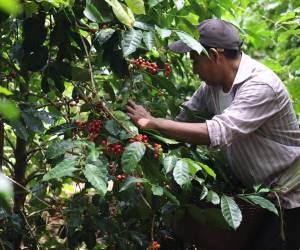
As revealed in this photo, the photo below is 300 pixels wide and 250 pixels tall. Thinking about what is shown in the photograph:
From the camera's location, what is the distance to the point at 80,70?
2.17 metres

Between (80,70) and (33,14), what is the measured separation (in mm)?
294

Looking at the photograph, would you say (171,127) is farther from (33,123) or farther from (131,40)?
(33,123)

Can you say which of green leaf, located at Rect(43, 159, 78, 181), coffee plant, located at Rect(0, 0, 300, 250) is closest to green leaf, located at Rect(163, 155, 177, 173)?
coffee plant, located at Rect(0, 0, 300, 250)

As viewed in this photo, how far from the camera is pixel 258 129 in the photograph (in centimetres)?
233

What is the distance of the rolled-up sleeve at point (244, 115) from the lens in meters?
2.13

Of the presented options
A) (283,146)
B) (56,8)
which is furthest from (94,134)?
(283,146)

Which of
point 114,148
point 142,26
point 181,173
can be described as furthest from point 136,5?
point 181,173

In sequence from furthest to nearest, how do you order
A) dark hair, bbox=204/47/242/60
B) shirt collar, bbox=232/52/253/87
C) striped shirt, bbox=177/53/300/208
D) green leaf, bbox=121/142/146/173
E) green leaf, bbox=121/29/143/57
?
dark hair, bbox=204/47/242/60 < shirt collar, bbox=232/52/253/87 < striped shirt, bbox=177/53/300/208 < green leaf, bbox=121/29/143/57 < green leaf, bbox=121/142/146/173

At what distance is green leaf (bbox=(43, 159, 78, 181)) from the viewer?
163 cm

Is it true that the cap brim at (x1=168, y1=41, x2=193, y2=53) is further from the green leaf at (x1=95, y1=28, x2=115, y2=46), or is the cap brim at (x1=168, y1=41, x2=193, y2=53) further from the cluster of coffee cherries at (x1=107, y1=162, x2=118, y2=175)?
the cluster of coffee cherries at (x1=107, y1=162, x2=118, y2=175)

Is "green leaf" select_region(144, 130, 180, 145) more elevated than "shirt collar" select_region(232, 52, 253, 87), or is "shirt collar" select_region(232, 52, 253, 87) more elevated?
"shirt collar" select_region(232, 52, 253, 87)

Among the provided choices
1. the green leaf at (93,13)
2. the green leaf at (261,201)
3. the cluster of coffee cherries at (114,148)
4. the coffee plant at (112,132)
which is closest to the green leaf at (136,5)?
the coffee plant at (112,132)

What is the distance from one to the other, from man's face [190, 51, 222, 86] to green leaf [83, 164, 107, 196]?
92 cm

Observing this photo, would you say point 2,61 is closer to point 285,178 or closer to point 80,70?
point 80,70
